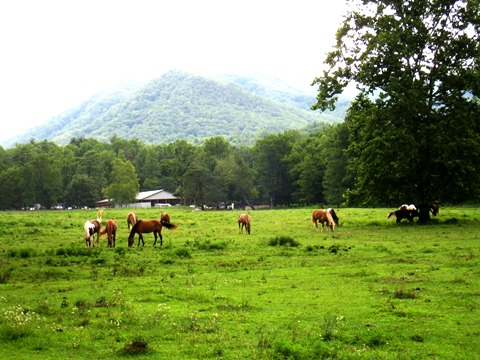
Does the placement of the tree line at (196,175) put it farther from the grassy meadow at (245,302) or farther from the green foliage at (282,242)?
the grassy meadow at (245,302)

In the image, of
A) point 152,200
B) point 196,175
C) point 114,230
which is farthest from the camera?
point 152,200

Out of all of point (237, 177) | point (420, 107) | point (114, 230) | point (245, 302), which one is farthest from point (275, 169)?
point (245, 302)

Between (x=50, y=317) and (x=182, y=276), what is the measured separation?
5.92 meters

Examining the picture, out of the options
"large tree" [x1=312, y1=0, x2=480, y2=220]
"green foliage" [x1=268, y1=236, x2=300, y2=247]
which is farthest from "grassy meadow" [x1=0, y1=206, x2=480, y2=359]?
"large tree" [x1=312, y1=0, x2=480, y2=220]

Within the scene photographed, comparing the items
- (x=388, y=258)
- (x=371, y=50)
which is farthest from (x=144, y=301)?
(x=371, y=50)

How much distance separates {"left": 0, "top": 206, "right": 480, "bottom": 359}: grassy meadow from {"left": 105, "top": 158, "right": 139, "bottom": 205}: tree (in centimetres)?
8614

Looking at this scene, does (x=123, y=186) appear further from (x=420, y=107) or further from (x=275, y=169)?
(x=420, y=107)

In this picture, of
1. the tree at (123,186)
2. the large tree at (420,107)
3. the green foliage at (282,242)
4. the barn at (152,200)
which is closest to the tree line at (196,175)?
the tree at (123,186)

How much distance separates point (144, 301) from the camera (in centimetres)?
1255

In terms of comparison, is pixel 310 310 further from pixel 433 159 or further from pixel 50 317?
pixel 433 159

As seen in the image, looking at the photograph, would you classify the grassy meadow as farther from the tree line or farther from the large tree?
the tree line

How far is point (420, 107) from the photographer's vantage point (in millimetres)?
32469

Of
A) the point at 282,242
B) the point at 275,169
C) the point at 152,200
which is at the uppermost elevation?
the point at 275,169

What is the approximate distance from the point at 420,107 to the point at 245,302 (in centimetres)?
2487
